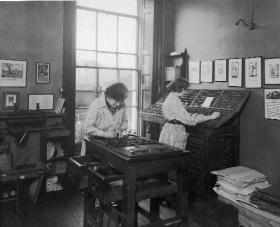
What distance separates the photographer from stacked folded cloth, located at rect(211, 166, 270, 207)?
12.5 feet

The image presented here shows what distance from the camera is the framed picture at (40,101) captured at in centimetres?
498

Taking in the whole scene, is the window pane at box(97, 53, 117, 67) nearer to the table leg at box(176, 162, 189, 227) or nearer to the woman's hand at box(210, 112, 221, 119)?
the woman's hand at box(210, 112, 221, 119)

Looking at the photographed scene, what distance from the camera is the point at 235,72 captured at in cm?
486

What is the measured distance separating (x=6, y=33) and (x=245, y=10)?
11.6ft

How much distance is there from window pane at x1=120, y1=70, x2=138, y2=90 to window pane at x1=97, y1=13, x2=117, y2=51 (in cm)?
54

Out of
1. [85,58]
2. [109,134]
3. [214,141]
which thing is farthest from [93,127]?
[85,58]

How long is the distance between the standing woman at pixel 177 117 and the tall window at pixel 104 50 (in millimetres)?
2008

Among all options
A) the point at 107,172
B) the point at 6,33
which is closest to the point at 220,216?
the point at 107,172

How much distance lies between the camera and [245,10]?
4707 millimetres

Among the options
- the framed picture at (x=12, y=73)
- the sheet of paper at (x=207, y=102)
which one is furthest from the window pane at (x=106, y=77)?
the sheet of paper at (x=207, y=102)

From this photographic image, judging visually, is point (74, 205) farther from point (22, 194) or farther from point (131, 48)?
point (131, 48)

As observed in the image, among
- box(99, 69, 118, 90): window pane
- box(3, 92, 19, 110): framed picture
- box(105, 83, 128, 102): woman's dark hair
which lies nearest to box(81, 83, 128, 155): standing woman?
box(105, 83, 128, 102): woman's dark hair

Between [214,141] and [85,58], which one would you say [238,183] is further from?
[85,58]

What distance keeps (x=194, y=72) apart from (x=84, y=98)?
2081 mm
